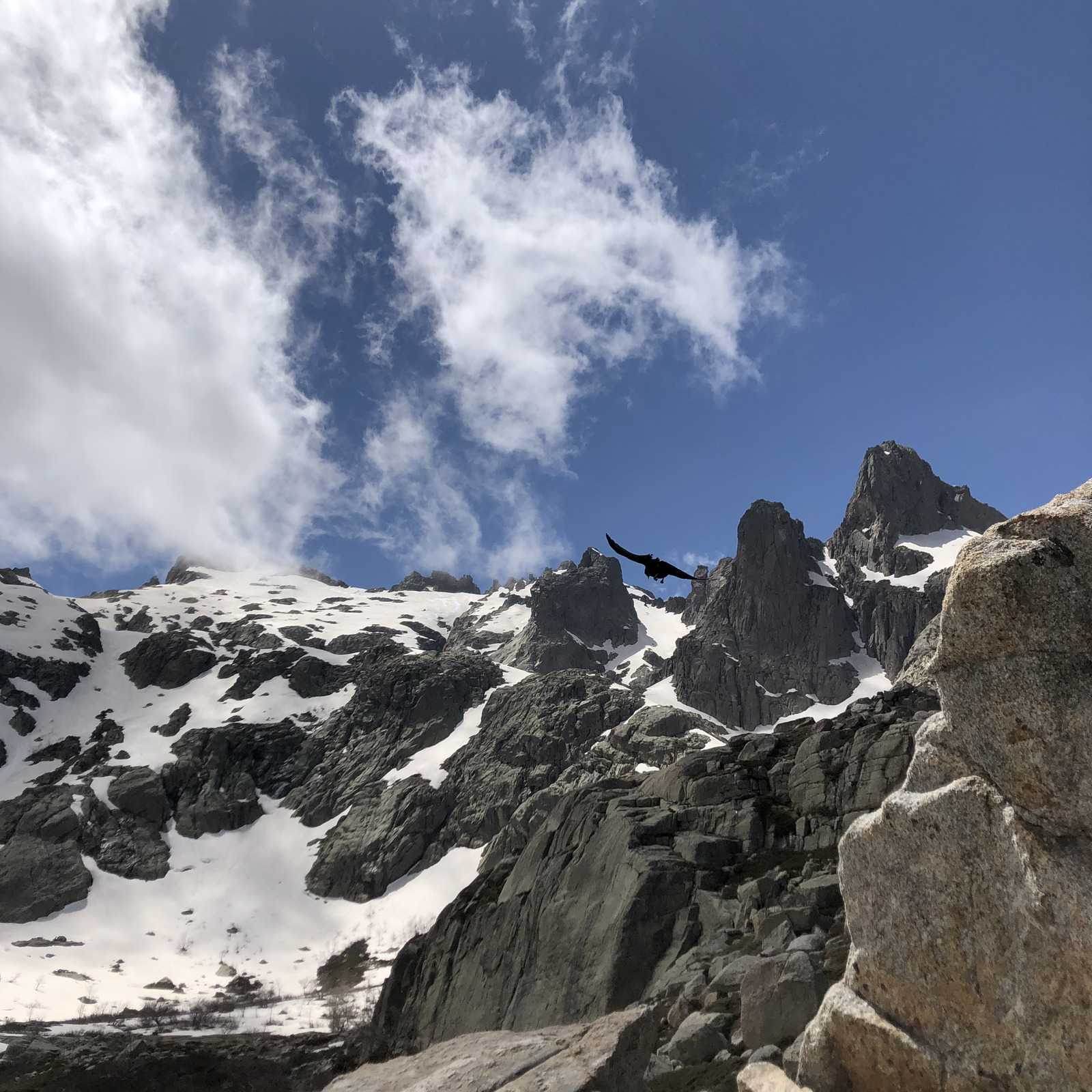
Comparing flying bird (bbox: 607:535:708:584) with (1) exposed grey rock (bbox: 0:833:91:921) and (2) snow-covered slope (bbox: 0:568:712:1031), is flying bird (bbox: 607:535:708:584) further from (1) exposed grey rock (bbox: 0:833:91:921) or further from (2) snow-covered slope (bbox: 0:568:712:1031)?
(1) exposed grey rock (bbox: 0:833:91:921)

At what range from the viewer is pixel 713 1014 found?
20.9 metres

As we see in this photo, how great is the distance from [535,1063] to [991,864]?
6072mm

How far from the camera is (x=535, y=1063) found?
9.34 metres

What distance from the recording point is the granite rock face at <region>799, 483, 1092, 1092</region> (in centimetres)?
750

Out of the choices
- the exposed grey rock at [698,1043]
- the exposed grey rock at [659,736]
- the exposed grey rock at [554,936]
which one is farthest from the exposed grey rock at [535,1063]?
the exposed grey rock at [659,736]

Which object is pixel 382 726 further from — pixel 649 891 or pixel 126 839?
pixel 649 891

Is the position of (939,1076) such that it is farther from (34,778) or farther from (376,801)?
(34,778)

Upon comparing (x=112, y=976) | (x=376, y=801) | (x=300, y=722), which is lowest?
(x=112, y=976)

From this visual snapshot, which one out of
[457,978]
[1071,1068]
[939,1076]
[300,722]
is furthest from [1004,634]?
[300,722]

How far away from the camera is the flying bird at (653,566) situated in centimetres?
1086

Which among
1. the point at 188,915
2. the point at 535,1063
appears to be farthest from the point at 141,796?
the point at 535,1063

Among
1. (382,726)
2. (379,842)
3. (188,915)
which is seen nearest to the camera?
(188,915)

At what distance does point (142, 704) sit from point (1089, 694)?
8574 inches

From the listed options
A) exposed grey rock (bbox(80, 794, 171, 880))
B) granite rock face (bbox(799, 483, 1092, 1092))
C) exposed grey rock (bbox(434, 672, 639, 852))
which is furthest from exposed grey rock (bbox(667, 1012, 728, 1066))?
exposed grey rock (bbox(80, 794, 171, 880))
